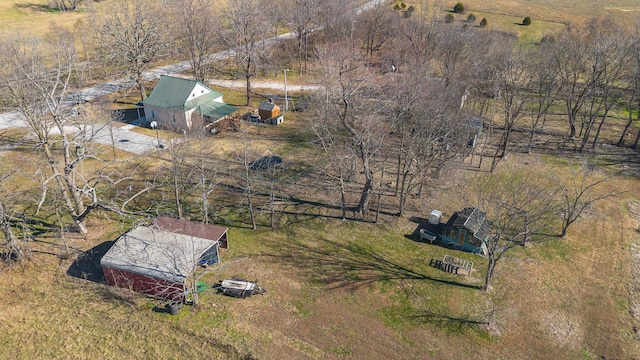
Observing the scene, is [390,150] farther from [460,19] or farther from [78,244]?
[460,19]

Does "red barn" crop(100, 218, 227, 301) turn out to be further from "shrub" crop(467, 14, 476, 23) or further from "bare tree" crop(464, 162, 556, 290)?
"shrub" crop(467, 14, 476, 23)

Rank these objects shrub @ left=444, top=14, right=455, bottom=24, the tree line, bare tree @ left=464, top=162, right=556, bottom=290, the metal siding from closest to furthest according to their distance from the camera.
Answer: the metal siding → bare tree @ left=464, top=162, right=556, bottom=290 → the tree line → shrub @ left=444, top=14, right=455, bottom=24

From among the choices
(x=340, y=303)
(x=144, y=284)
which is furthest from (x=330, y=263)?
(x=144, y=284)

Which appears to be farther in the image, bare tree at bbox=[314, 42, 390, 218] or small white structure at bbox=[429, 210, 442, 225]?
small white structure at bbox=[429, 210, 442, 225]

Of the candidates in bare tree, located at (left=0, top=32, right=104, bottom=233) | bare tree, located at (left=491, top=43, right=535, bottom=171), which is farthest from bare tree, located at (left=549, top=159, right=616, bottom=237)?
bare tree, located at (left=0, top=32, right=104, bottom=233)

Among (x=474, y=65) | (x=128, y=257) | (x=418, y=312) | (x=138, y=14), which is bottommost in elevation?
(x=418, y=312)

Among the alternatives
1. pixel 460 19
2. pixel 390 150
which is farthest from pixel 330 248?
pixel 460 19
